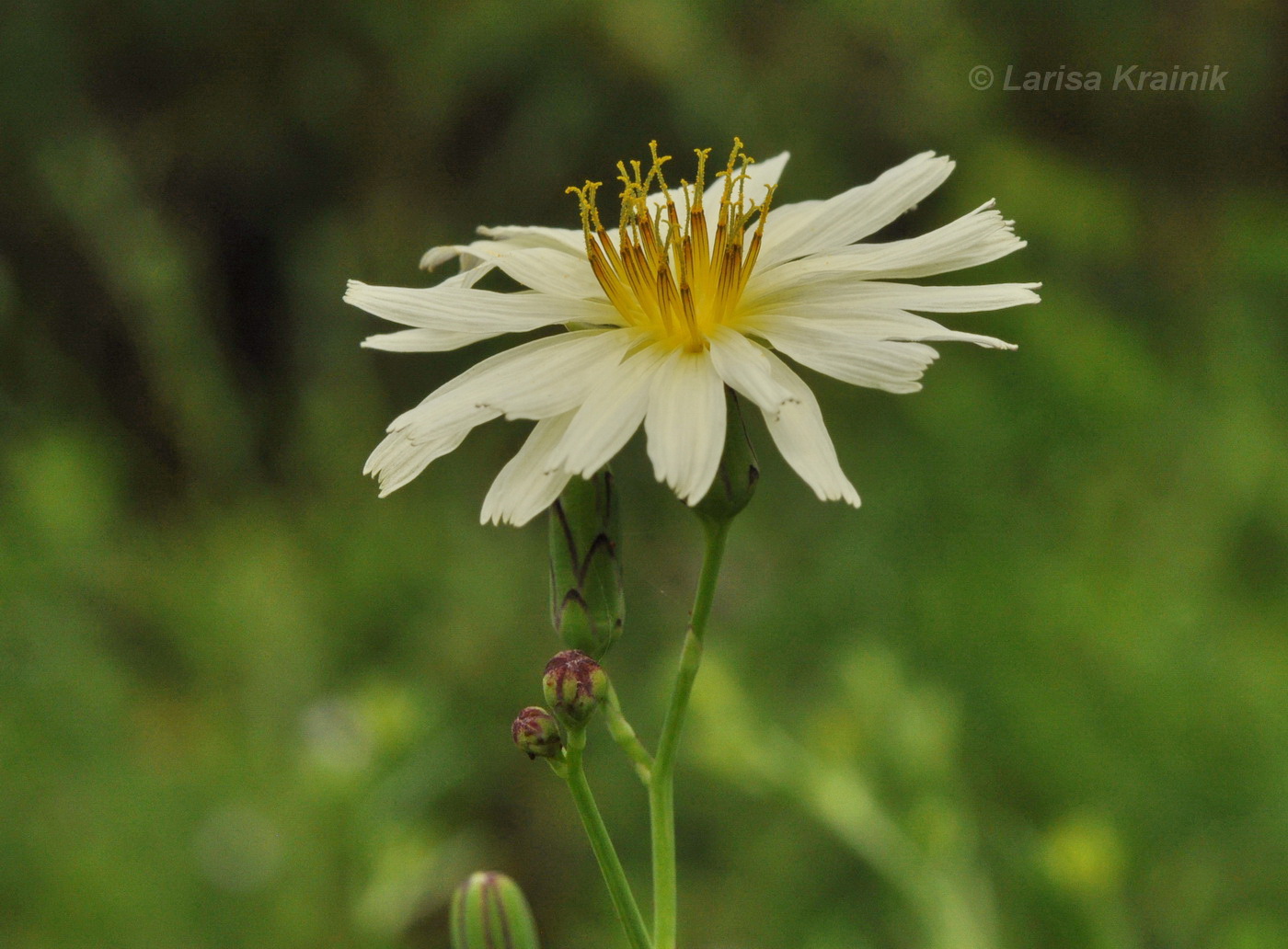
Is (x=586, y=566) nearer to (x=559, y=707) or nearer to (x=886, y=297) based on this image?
(x=559, y=707)

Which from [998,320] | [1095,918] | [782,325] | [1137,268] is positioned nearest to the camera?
[782,325]

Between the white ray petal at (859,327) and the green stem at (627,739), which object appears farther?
the green stem at (627,739)

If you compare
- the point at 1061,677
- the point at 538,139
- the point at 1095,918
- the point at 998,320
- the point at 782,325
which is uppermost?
the point at 538,139

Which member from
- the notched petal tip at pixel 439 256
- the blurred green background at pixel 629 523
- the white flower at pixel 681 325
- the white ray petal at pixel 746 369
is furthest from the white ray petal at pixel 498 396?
the blurred green background at pixel 629 523

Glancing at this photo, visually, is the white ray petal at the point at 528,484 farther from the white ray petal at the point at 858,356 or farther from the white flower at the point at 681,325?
the white ray petal at the point at 858,356

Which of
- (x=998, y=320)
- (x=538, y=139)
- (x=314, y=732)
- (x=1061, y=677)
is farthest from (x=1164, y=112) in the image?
(x=314, y=732)

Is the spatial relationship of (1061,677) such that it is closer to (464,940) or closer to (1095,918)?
(1095,918)

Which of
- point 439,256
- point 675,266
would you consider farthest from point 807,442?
point 439,256
